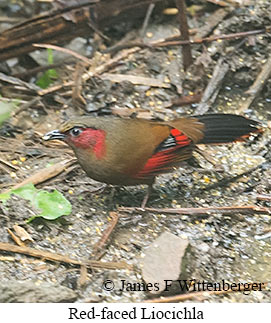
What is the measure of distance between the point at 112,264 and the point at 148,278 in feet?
1.24

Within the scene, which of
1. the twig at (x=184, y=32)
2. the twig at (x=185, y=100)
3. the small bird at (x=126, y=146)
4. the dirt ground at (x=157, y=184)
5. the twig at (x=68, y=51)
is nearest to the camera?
the dirt ground at (x=157, y=184)

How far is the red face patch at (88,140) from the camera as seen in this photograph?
5.57 m

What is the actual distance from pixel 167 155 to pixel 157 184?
19.5 inches

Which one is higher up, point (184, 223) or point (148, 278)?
point (184, 223)

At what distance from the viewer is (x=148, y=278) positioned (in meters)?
4.77

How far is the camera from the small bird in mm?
5551

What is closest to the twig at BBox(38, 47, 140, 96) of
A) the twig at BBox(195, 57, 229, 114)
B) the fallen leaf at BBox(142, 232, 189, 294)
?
the twig at BBox(195, 57, 229, 114)

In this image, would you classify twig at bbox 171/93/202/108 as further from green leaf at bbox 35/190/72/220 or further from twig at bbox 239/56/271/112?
green leaf at bbox 35/190/72/220

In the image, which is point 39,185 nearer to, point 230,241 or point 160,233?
point 160,233

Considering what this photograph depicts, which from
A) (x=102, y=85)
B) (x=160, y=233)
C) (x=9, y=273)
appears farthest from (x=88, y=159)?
(x=102, y=85)

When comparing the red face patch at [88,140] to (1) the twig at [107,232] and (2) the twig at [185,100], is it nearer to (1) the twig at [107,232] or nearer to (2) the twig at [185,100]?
(1) the twig at [107,232]

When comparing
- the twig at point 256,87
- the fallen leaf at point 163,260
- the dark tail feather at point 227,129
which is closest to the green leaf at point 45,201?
the fallen leaf at point 163,260

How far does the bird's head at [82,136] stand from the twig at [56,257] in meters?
0.88

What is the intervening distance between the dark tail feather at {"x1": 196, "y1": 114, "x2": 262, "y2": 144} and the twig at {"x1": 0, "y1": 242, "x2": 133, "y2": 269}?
1.39 metres
